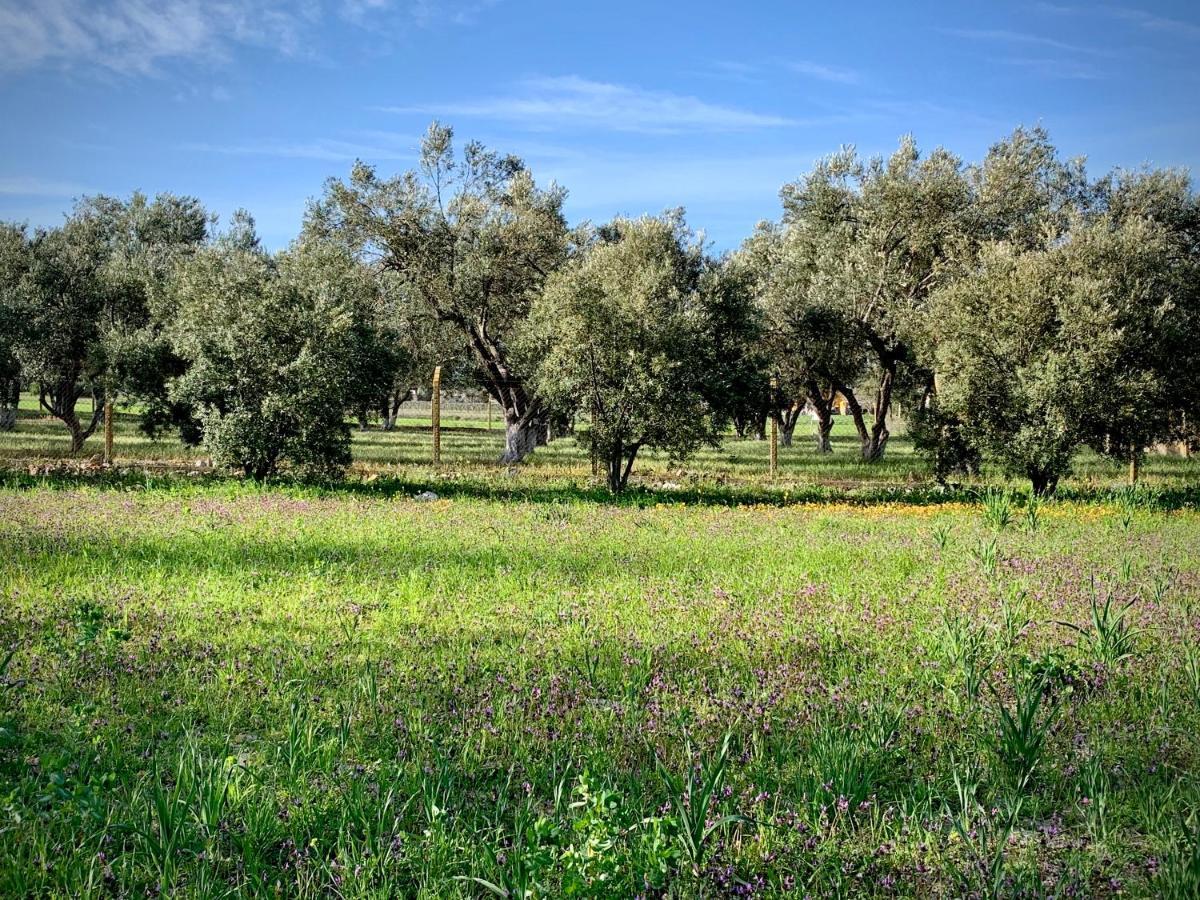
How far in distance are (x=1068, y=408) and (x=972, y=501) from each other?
3.00 metres

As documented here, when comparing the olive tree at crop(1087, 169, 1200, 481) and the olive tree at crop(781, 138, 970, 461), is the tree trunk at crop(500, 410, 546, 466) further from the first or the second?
the olive tree at crop(1087, 169, 1200, 481)

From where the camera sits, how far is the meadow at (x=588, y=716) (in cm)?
353

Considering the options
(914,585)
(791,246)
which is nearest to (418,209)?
(791,246)

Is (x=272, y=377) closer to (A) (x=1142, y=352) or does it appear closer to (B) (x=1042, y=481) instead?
(B) (x=1042, y=481)

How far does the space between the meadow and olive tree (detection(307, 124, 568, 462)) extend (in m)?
17.8

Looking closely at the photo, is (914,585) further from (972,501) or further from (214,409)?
(214,409)

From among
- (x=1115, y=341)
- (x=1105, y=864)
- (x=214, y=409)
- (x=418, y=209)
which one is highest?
(x=418, y=209)

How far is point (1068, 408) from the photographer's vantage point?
19.2 meters

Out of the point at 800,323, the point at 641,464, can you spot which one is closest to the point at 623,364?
the point at 641,464

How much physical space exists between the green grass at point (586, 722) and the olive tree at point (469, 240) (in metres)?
18.7

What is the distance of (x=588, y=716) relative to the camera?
17.0 feet

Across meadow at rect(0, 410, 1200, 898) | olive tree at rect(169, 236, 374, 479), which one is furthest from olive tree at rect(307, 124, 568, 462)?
meadow at rect(0, 410, 1200, 898)

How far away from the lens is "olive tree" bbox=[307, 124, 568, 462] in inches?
1099

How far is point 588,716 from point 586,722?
9 cm
